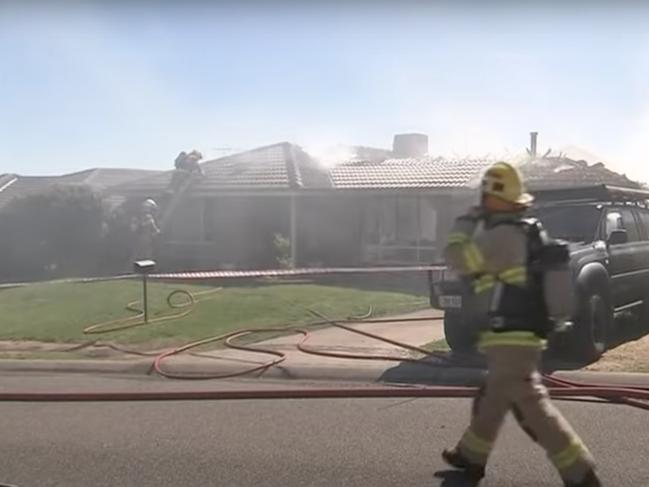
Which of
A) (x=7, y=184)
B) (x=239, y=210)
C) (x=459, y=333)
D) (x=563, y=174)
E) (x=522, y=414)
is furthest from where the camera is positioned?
(x=7, y=184)

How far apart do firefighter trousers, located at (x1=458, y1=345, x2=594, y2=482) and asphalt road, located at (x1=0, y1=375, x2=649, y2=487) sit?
327 mm

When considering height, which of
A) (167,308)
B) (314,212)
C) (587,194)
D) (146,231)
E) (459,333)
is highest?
(587,194)

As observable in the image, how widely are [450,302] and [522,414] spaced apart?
435 centimetres

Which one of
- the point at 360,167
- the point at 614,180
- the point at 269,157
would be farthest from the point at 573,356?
the point at 269,157

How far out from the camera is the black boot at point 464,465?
4836 mm

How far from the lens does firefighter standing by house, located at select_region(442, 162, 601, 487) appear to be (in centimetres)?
453

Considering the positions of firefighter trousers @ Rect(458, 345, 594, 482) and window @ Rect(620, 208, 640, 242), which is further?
window @ Rect(620, 208, 640, 242)

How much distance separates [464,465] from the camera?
4.88 meters

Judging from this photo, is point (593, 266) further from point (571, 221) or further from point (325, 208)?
point (325, 208)

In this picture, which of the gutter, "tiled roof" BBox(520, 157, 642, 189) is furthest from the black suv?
the gutter

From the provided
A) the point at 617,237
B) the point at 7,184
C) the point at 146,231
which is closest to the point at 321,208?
the point at 146,231

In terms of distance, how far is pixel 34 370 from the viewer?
9328mm

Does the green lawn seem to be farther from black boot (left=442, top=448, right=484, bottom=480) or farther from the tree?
the tree

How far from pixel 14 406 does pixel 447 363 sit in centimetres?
391
